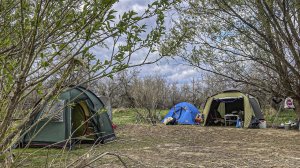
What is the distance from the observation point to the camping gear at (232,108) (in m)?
→ 14.1

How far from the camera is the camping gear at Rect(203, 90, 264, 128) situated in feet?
46.4

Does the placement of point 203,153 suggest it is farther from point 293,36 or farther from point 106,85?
point 106,85

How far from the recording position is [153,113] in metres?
17.4

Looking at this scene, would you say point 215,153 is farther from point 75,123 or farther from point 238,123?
point 238,123

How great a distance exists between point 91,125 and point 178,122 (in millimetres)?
7192

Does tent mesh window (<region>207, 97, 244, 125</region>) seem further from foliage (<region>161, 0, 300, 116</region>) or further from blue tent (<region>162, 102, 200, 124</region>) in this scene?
foliage (<region>161, 0, 300, 116</region>)

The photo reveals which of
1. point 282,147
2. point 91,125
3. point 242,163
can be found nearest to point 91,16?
point 242,163

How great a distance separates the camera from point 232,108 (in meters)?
16.7

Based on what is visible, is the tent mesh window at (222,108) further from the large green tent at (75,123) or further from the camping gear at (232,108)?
the large green tent at (75,123)

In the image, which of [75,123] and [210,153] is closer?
[210,153]

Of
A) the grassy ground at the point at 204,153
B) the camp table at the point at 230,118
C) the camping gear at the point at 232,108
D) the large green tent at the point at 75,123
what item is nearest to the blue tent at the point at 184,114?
the camping gear at the point at 232,108

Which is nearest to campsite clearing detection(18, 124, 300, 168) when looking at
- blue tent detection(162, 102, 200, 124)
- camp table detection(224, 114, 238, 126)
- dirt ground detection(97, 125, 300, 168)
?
dirt ground detection(97, 125, 300, 168)

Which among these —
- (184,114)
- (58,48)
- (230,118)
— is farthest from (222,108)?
(58,48)

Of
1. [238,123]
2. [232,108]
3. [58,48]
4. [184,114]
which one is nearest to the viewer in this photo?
[58,48]
